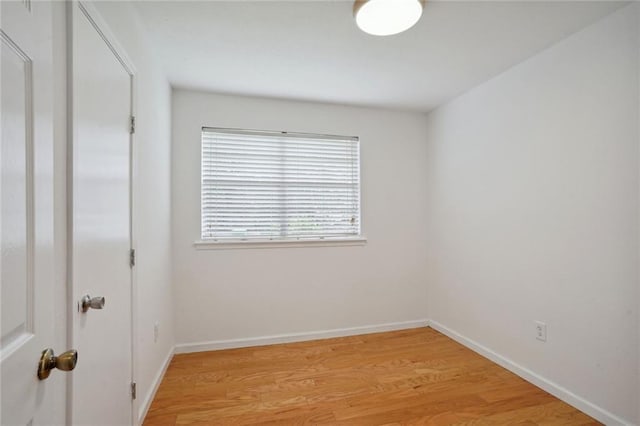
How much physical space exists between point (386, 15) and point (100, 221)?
5.84 ft

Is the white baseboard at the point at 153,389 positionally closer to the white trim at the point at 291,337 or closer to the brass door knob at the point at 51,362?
the white trim at the point at 291,337

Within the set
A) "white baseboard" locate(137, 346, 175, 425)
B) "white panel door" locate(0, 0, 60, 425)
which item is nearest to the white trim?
"white baseboard" locate(137, 346, 175, 425)

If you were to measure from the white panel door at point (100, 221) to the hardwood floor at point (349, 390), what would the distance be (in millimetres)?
570

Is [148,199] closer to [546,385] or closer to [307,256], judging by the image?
[307,256]

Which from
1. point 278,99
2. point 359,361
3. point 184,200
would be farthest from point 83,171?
point 359,361

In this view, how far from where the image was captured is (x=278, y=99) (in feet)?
9.52

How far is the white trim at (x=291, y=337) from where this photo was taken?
8.83 feet

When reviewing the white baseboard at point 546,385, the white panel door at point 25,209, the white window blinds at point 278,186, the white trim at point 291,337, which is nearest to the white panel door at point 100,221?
the white panel door at point 25,209

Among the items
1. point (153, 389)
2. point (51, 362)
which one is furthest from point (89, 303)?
point (153, 389)

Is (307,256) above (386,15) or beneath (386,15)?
beneath

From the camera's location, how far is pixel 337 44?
1.99 metres

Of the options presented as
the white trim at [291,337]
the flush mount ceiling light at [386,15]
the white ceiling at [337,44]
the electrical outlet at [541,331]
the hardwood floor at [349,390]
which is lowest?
the hardwood floor at [349,390]

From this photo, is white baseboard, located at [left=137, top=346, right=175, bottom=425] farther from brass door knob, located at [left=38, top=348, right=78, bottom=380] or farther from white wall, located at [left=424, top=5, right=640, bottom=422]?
white wall, located at [left=424, top=5, right=640, bottom=422]

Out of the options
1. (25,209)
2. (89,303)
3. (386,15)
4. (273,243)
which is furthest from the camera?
(273,243)
